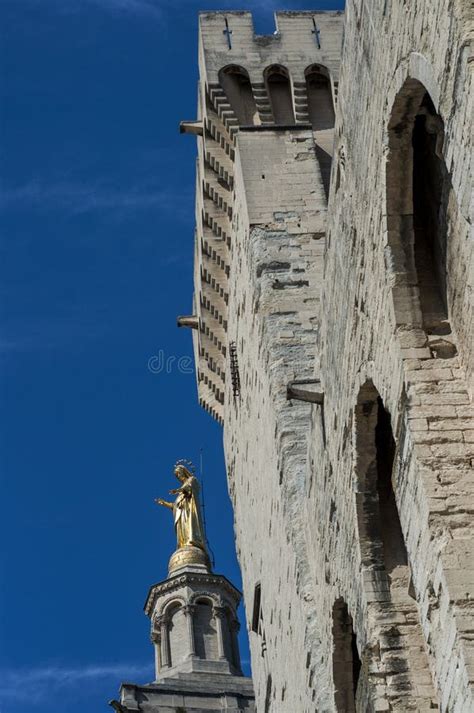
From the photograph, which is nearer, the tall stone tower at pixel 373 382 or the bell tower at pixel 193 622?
the tall stone tower at pixel 373 382

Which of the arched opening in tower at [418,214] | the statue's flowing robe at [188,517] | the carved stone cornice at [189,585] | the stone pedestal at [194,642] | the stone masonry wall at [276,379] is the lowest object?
the arched opening in tower at [418,214]

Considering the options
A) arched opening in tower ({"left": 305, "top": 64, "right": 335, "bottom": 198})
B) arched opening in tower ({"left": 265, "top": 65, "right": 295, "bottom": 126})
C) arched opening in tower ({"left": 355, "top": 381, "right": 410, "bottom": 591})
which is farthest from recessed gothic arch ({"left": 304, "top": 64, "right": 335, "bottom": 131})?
arched opening in tower ({"left": 355, "top": 381, "right": 410, "bottom": 591})

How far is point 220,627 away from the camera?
90.7 feet

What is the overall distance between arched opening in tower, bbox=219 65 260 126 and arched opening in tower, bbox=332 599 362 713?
281 inches

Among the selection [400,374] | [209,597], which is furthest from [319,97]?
[209,597]

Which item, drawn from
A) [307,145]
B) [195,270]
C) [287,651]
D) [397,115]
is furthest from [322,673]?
[195,270]

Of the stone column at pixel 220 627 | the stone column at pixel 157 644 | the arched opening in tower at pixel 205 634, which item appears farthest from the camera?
the stone column at pixel 157 644

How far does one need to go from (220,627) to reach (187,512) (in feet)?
9.66

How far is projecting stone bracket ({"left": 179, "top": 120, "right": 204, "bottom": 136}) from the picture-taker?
15258 millimetres

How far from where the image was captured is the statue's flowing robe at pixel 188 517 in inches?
1158

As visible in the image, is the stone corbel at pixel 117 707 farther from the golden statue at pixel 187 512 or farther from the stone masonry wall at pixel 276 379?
the stone masonry wall at pixel 276 379

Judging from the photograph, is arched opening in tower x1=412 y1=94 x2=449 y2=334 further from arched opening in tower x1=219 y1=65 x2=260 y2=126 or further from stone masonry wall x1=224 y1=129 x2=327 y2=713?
arched opening in tower x1=219 y1=65 x2=260 y2=126

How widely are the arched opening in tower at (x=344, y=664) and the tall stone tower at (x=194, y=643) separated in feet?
50.7

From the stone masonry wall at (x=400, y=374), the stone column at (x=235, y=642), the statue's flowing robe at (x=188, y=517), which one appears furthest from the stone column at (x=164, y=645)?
the stone masonry wall at (x=400, y=374)
